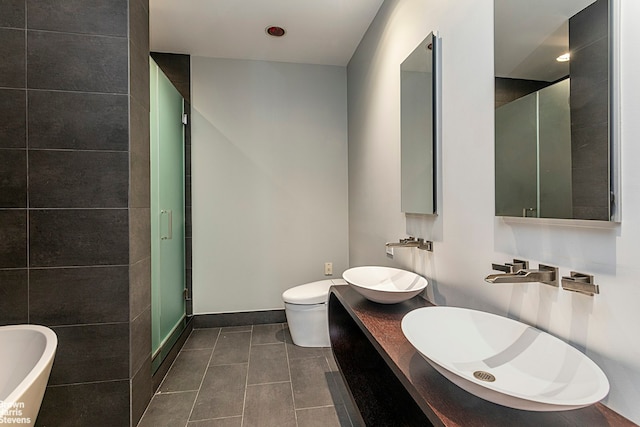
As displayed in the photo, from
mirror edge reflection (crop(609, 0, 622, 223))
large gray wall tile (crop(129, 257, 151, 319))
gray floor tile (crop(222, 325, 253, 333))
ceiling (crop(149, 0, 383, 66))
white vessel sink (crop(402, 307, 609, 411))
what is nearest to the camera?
white vessel sink (crop(402, 307, 609, 411))

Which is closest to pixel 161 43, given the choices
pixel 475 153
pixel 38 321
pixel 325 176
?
pixel 325 176

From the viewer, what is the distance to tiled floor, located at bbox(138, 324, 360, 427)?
176cm

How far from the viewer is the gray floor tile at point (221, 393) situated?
1.81 metres

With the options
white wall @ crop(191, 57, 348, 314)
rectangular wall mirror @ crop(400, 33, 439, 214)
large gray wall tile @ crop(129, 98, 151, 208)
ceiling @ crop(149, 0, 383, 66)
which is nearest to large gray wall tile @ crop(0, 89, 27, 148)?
large gray wall tile @ crop(129, 98, 151, 208)

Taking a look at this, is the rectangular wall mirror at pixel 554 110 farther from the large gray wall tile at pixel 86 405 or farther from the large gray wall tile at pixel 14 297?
the large gray wall tile at pixel 14 297

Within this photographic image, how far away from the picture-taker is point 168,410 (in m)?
1.83

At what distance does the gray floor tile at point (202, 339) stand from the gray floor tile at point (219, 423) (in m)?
0.98

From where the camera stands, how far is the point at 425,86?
5.52ft

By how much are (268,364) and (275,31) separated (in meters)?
2.59

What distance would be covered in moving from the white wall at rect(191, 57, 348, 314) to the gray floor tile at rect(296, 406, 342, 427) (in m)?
1.46

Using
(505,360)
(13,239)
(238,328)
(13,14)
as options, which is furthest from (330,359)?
(13,14)

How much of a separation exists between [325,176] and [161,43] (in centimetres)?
187

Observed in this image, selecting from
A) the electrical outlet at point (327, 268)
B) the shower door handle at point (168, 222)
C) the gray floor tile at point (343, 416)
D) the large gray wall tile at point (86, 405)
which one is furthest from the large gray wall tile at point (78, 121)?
the electrical outlet at point (327, 268)

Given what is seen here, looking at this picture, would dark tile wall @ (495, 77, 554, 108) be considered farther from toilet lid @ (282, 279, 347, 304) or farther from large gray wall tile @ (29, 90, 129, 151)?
toilet lid @ (282, 279, 347, 304)
